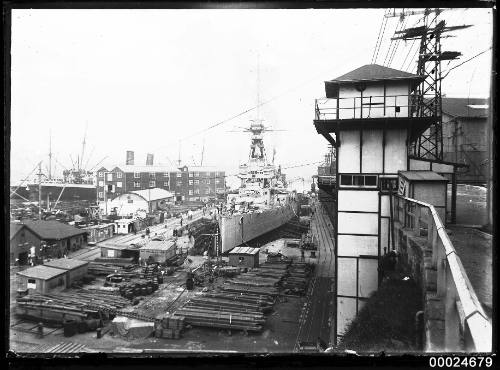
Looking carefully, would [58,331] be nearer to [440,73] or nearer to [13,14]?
[13,14]

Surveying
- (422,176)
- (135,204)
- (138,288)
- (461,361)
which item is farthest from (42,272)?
(135,204)

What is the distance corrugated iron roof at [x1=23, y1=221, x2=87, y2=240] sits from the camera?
2058 centimetres

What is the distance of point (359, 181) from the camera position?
43.9ft

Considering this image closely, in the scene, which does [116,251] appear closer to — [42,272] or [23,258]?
[23,258]

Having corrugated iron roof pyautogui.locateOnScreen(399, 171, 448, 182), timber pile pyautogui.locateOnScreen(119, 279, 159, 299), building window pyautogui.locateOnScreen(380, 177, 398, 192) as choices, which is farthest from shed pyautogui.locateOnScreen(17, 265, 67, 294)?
corrugated iron roof pyautogui.locateOnScreen(399, 171, 448, 182)

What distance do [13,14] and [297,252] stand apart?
2771 centimetres

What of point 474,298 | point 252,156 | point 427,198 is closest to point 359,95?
point 427,198

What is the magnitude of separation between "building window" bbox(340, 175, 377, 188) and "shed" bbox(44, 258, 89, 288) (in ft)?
48.9

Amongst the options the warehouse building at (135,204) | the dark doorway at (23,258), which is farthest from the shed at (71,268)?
the warehouse building at (135,204)

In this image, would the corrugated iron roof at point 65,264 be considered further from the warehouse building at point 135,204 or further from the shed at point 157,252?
the warehouse building at point 135,204

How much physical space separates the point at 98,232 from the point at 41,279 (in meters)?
13.4

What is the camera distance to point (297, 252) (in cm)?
2931

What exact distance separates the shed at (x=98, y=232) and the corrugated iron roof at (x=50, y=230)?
347cm

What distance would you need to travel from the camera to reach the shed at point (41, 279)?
1586 cm
